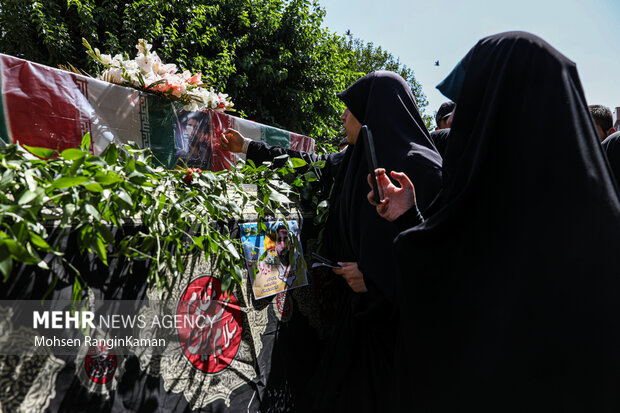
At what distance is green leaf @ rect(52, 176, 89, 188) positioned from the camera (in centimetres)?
83

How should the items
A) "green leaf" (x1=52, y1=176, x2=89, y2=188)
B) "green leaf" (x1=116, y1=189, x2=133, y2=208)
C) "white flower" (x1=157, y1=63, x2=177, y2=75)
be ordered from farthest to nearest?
"white flower" (x1=157, y1=63, x2=177, y2=75)
"green leaf" (x1=116, y1=189, x2=133, y2=208)
"green leaf" (x1=52, y1=176, x2=89, y2=188)

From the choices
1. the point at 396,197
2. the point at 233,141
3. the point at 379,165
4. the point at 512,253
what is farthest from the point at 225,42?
the point at 512,253

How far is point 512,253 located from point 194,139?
162 cm

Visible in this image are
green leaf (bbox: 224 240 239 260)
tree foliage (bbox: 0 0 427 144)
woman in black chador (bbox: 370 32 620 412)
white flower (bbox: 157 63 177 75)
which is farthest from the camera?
tree foliage (bbox: 0 0 427 144)

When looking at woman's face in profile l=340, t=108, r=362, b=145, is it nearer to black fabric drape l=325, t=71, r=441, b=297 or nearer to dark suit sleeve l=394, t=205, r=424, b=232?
black fabric drape l=325, t=71, r=441, b=297

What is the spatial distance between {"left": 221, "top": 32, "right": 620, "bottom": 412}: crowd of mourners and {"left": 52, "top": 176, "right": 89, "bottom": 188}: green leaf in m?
0.97

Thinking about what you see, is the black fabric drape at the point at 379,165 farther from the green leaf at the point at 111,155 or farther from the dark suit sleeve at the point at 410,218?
Answer: the green leaf at the point at 111,155

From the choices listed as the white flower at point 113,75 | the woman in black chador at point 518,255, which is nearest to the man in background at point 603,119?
the woman in black chador at point 518,255

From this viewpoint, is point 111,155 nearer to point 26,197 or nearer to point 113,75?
point 26,197

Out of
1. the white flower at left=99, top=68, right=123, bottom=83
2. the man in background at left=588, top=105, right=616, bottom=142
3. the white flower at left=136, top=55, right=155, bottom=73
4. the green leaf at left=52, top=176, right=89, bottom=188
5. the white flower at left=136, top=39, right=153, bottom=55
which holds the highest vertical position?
the man in background at left=588, top=105, right=616, bottom=142

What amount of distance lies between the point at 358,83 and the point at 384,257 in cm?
96

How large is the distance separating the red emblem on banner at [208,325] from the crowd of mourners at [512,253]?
670mm

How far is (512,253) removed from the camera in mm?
1109

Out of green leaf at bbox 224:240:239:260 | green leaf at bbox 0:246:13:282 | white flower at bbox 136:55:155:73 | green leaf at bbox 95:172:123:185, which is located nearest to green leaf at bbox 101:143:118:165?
green leaf at bbox 95:172:123:185
